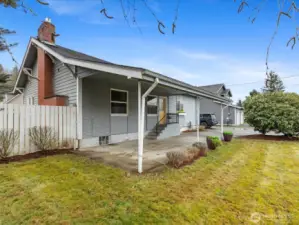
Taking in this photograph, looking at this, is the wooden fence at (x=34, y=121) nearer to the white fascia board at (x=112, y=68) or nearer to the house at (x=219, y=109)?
the white fascia board at (x=112, y=68)

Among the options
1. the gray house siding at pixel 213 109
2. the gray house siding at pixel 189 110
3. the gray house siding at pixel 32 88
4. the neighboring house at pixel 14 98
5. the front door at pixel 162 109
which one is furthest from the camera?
the gray house siding at pixel 213 109

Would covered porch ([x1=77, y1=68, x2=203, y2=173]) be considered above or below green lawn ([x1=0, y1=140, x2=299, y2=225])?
above

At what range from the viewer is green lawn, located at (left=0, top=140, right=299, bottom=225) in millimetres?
2520

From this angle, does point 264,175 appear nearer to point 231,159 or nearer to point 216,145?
point 231,159

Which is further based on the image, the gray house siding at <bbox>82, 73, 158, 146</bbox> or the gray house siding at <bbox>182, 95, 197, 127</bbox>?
the gray house siding at <bbox>182, 95, 197, 127</bbox>

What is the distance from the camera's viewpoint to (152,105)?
11.3 metres

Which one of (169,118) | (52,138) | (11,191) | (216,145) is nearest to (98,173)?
(11,191)

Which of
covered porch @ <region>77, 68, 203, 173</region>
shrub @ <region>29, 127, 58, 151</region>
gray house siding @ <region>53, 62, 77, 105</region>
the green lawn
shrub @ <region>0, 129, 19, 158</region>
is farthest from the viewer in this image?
gray house siding @ <region>53, 62, 77, 105</region>

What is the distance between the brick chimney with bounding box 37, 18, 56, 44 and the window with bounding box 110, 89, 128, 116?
454 centimetres

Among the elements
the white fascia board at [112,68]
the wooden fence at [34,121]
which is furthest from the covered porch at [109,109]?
the white fascia board at [112,68]

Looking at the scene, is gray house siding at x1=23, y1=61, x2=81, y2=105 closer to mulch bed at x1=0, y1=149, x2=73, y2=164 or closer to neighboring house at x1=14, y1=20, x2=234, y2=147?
neighboring house at x1=14, y1=20, x2=234, y2=147

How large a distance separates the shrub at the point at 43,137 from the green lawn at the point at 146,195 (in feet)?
3.90

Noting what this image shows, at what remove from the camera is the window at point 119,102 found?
8541mm

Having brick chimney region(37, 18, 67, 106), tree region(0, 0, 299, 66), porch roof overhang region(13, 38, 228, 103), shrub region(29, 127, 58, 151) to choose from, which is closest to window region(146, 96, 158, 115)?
A: porch roof overhang region(13, 38, 228, 103)
